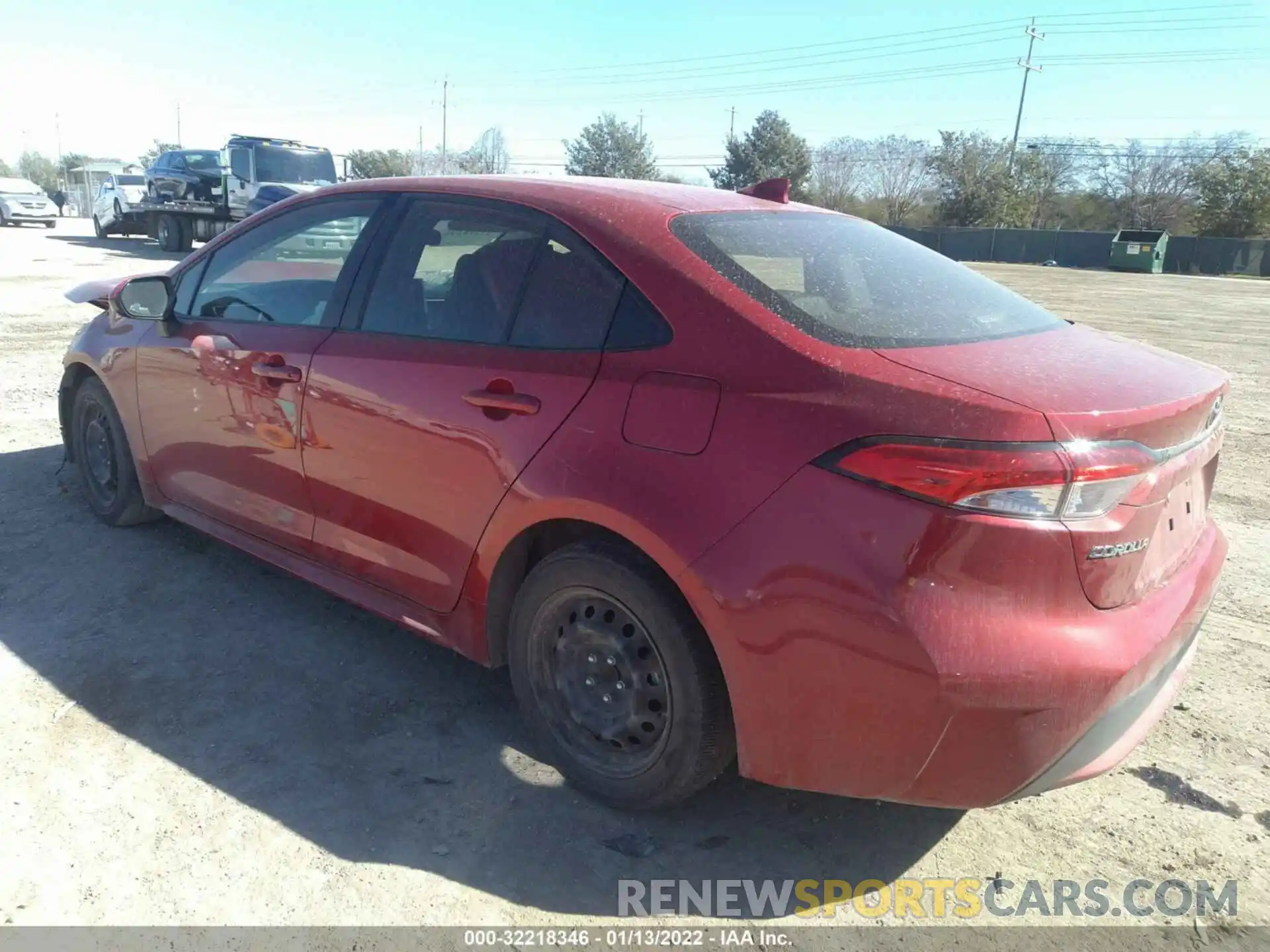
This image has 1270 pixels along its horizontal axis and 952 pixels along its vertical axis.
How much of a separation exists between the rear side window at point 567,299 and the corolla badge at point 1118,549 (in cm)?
133

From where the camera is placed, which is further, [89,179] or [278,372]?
[89,179]

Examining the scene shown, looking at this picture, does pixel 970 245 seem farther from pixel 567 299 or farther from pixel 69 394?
pixel 567 299

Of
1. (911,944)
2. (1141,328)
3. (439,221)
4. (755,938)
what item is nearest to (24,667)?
(439,221)

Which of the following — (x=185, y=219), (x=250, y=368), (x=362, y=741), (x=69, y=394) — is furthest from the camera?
(x=185, y=219)

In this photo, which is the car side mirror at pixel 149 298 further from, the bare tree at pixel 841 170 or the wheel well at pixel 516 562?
the bare tree at pixel 841 170

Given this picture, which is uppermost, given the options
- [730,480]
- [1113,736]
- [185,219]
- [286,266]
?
[286,266]

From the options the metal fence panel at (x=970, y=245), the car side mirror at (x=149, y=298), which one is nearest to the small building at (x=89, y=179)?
the car side mirror at (x=149, y=298)

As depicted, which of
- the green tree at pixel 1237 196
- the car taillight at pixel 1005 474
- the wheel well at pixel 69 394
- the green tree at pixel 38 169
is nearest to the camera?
the car taillight at pixel 1005 474

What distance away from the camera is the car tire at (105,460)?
4.35m

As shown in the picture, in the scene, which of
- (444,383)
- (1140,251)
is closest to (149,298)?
(444,383)

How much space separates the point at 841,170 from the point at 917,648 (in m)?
72.3

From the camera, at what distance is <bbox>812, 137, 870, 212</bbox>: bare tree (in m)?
67.1

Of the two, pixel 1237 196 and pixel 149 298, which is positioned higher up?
pixel 1237 196

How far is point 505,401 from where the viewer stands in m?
2.64
